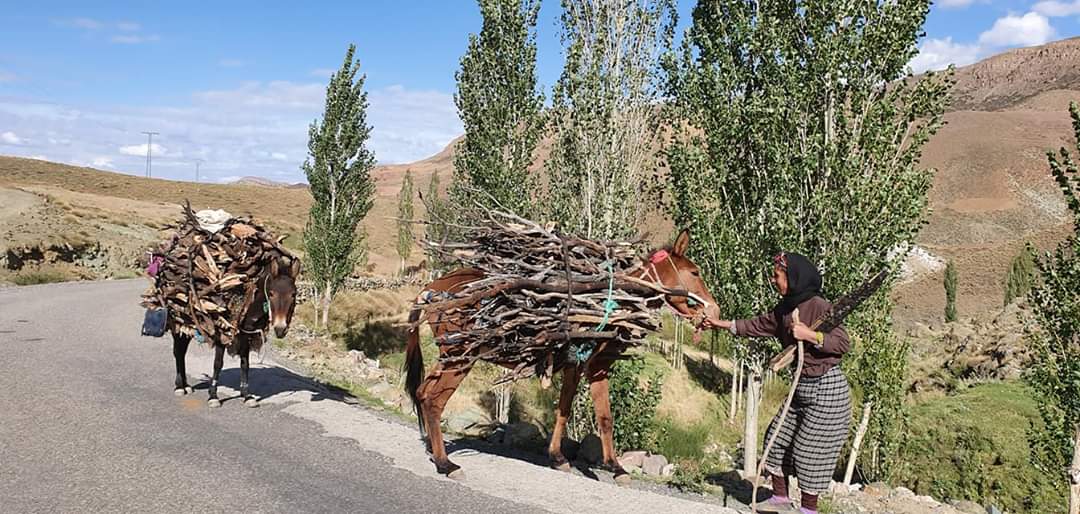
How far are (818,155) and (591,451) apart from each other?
5437 millimetres

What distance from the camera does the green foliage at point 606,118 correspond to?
46.0 feet

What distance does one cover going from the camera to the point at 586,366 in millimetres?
6809

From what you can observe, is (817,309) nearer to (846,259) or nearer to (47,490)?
(846,259)

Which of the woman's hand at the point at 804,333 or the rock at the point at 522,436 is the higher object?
the woman's hand at the point at 804,333

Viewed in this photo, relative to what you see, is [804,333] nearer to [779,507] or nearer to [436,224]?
[779,507]

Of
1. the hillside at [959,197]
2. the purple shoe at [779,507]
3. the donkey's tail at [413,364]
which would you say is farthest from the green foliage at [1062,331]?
the hillside at [959,197]

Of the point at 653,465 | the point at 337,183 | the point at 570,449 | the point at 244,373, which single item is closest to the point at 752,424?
the point at 653,465

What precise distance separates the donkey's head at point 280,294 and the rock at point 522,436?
321 cm

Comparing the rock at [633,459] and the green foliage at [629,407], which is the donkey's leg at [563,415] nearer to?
the rock at [633,459]

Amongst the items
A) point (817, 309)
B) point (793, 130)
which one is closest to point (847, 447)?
point (793, 130)

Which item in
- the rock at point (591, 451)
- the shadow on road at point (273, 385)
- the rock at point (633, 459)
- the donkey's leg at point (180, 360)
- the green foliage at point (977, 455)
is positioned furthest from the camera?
the green foliage at point (977, 455)

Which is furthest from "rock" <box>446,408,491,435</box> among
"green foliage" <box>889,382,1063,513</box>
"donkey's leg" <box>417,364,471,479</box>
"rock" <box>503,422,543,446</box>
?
"green foliage" <box>889,382,1063,513</box>

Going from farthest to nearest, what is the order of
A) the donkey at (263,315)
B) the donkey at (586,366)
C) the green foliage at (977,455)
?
1. the green foliage at (977,455)
2. the donkey at (263,315)
3. the donkey at (586,366)

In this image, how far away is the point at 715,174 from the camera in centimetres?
1127
